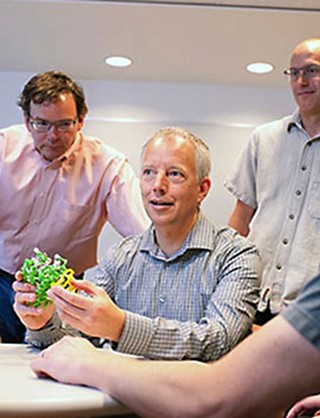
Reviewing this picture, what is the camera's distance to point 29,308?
149 centimetres

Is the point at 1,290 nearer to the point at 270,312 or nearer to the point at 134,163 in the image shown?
the point at 270,312

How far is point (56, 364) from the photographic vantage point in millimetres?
1124

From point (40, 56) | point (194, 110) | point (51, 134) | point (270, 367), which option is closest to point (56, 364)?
point (270, 367)

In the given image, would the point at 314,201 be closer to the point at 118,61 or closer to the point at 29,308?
the point at 29,308

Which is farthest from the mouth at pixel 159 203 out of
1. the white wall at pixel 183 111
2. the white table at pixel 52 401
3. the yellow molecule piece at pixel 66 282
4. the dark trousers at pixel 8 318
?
the white wall at pixel 183 111

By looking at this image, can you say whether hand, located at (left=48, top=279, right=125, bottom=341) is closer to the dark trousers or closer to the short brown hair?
the dark trousers

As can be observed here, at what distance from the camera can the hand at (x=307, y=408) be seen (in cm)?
137

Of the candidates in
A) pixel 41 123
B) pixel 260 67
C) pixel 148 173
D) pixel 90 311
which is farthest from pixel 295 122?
pixel 260 67

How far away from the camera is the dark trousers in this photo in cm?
226

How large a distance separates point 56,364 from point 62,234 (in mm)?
1328

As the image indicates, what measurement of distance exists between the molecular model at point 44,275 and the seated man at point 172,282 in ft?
0.08

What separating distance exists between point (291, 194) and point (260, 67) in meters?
2.14

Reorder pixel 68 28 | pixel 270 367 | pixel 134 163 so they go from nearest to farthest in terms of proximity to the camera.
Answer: pixel 270 367 < pixel 68 28 < pixel 134 163

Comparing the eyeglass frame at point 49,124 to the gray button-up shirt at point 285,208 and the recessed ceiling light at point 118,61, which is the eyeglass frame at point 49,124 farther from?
the recessed ceiling light at point 118,61
